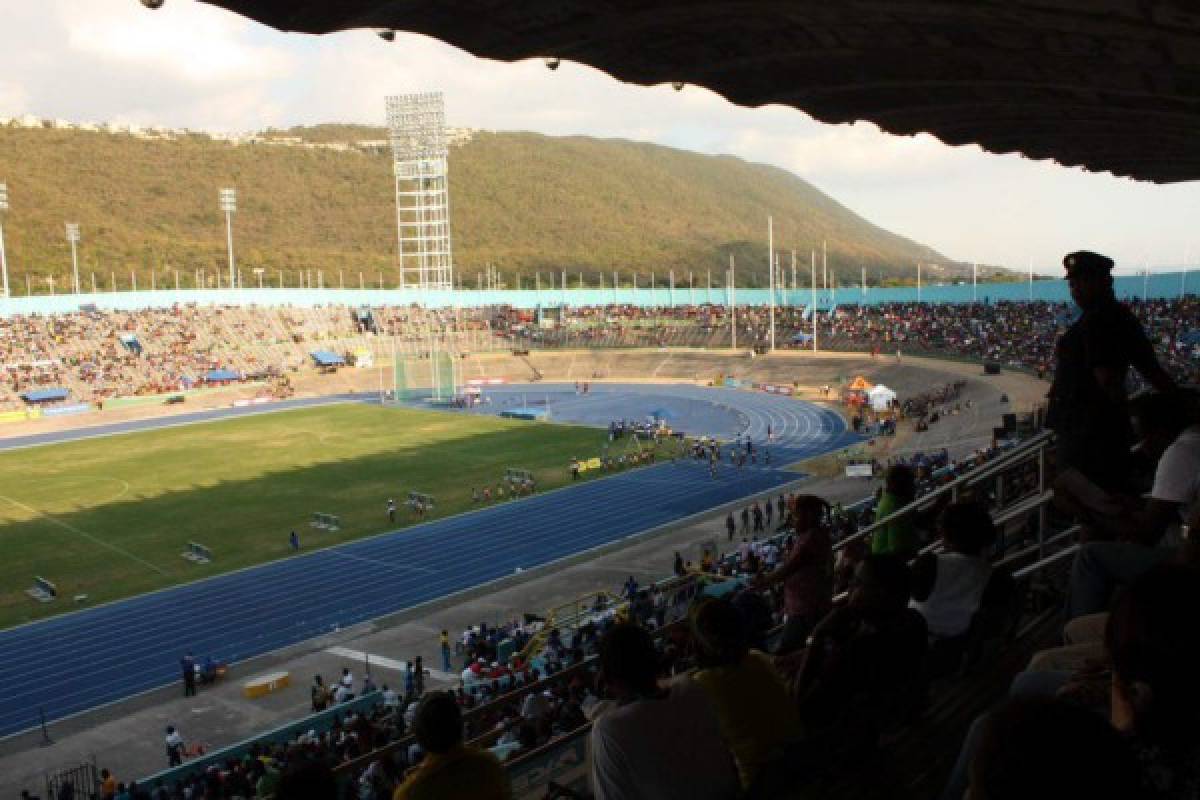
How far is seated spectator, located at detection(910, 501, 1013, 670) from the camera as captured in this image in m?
4.76

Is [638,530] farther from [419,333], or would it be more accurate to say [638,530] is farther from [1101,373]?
[419,333]

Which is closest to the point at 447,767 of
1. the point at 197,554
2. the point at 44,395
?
the point at 197,554

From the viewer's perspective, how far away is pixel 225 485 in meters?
40.4

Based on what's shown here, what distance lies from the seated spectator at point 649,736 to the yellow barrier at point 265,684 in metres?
18.3

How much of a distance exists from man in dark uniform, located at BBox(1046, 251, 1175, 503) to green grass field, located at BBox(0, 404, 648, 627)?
86.7 feet

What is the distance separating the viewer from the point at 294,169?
186 meters

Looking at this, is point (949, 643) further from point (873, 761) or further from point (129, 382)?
point (129, 382)

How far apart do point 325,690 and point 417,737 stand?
16295 mm

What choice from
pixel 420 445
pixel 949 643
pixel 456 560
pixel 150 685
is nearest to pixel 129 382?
pixel 420 445

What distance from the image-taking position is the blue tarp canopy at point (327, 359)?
7756 centimetres

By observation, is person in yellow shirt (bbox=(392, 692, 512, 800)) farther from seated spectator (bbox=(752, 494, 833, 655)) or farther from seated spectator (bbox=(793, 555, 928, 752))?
seated spectator (bbox=(752, 494, 833, 655))

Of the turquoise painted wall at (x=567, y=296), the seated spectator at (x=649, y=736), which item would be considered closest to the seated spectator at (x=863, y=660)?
the seated spectator at (x=649, y=736)

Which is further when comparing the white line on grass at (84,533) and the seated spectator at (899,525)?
the white line on grass at (84,533)

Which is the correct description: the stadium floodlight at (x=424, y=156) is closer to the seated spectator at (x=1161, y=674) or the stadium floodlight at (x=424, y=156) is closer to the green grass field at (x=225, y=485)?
the green grass field at (x=225, y=485)
